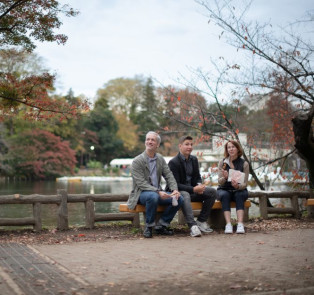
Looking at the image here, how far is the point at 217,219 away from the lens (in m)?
7.18

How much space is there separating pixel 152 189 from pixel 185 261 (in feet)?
6.30

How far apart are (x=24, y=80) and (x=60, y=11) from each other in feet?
4.87

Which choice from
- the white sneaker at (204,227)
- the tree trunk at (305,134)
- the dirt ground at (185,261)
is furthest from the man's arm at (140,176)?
the tree trunk at (305,134)

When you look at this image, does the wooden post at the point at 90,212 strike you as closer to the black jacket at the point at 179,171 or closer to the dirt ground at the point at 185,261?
the dirt ground at the point at 185,261

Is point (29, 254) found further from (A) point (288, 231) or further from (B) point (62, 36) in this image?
(B) point (62, 36)

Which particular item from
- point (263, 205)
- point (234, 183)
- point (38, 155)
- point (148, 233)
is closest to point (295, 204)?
point (263, 205)

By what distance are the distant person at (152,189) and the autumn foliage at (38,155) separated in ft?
110

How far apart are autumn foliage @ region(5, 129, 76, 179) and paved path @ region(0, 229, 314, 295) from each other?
114ft

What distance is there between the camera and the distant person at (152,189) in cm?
620

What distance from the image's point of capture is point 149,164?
254 inches

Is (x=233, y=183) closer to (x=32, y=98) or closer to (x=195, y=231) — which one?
(x=195, y=231)

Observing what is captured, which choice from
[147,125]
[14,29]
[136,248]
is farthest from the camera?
[147,125]

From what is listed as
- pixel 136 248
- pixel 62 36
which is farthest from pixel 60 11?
pixel 136 248

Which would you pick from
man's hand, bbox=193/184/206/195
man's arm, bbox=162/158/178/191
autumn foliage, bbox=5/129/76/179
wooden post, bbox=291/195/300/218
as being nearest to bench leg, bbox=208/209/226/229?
man's hand, bbox=193/184/206/195
